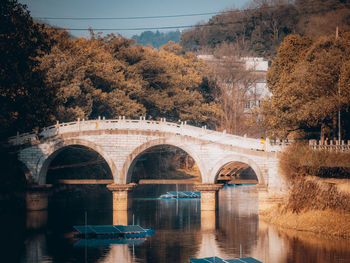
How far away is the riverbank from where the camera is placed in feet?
137

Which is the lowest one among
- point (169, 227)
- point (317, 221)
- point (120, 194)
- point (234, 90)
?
point (169, 227)

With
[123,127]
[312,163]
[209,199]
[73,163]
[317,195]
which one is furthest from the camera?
[73,163]

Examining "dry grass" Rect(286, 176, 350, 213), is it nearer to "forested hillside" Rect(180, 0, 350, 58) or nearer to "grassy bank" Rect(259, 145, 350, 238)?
"grassy bank" Rect(259, 145, 350, 238)

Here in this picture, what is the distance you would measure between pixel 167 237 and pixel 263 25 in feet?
303

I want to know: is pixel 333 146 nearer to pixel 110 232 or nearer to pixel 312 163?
pixel 312 163

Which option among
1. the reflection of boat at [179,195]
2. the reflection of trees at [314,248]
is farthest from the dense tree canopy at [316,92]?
the reflection of boat at [179,195]

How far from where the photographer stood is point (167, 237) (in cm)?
4509

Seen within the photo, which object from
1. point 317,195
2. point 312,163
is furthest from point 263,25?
point 317,195

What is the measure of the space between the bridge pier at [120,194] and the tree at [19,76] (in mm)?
15718

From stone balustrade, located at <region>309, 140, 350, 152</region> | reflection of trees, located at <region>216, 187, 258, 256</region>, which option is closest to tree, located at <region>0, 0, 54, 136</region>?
reflection of trees, located at <region>216, 187, 258, 256</region>

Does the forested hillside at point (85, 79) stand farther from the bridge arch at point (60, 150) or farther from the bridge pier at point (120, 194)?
the bridge pier at point (120, 194)

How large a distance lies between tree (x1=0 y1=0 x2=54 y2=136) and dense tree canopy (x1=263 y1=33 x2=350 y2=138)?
18318 mm

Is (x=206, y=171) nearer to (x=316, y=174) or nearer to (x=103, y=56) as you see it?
(x=316, y=174)

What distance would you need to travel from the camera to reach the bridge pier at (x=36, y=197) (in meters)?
57.4
